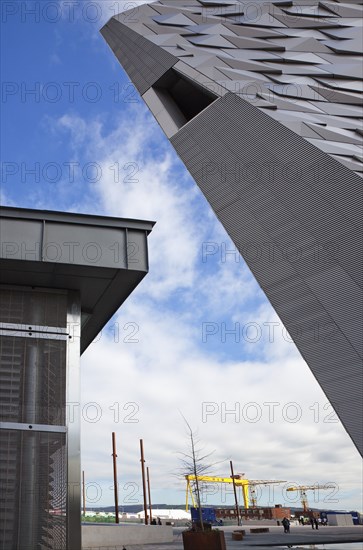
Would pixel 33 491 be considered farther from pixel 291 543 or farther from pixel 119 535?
pixel 119 535

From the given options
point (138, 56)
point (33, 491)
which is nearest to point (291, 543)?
point (33, 491)

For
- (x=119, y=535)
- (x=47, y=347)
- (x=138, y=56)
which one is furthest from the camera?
(x=138, y=56)

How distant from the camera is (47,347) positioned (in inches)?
411

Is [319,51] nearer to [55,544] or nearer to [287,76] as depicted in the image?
[287,76]

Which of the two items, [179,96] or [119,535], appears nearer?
[119,535]

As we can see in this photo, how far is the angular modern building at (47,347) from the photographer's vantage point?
897 centimetres

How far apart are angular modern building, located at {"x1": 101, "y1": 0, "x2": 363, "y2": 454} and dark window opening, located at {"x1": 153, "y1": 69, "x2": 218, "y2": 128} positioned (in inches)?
3.4

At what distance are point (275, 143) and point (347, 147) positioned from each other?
2502mm

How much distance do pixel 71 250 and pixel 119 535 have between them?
17.1 metres

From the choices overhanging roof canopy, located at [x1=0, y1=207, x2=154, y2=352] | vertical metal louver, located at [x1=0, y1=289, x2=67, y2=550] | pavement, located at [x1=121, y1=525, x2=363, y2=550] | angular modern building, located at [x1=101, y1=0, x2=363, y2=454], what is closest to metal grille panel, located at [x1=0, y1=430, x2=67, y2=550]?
vertical metal louver, located at [x1=0, y1=289, x2=67, y2=550]

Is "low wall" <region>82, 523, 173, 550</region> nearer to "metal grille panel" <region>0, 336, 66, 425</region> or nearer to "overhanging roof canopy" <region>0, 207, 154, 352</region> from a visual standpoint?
"metal grille panel" <region>0, 336, 66, 425</region>

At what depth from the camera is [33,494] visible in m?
9.00

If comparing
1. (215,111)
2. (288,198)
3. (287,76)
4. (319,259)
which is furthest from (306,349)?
(287,76)

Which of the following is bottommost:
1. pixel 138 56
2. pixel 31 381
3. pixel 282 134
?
pixel 31 381
